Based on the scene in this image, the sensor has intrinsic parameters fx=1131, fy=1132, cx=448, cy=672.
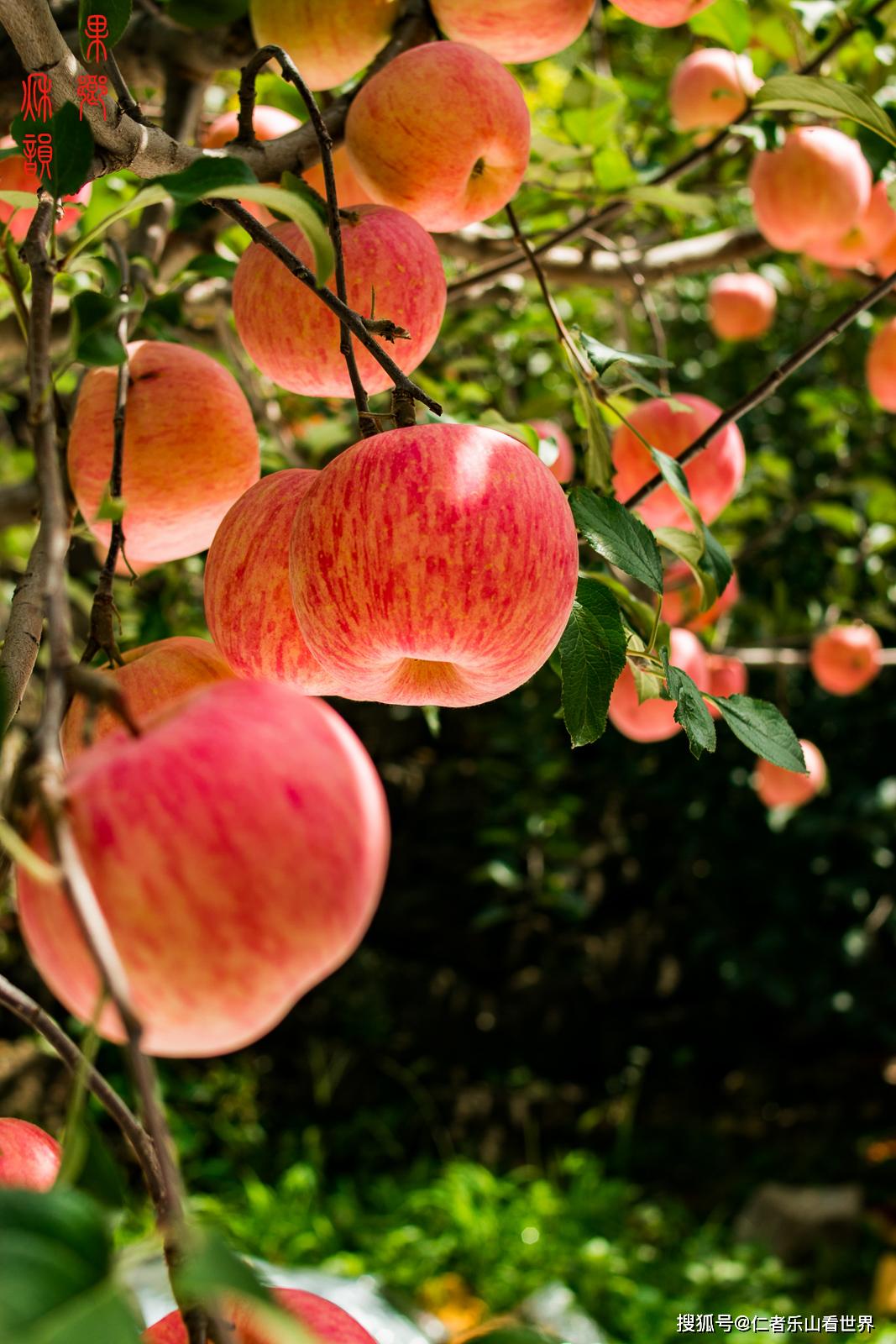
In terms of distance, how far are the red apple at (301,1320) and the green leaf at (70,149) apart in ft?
1.52

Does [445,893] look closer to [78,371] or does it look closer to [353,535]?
[78,371]

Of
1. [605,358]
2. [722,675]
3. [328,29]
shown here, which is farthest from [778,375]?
[722,675]

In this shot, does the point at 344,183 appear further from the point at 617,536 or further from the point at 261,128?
the point at 617,536

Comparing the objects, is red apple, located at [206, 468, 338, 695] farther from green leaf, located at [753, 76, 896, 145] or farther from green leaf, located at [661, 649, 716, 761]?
green leaf, located at [753, 76, 896, 145]

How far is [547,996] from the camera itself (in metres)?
3.27

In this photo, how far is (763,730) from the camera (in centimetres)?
66

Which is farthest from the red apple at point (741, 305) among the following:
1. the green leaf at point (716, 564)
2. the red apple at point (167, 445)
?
the red apple at point (167, 445)

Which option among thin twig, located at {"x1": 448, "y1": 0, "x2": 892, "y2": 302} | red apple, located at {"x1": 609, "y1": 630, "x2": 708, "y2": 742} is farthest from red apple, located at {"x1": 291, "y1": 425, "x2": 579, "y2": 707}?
red apple, located at {"x1": 609, "y1": 630, "x2": 708, "y2": 742}

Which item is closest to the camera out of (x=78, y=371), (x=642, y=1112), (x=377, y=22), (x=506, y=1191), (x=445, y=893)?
(x=377, y=22)

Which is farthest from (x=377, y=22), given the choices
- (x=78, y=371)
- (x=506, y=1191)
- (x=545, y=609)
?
(x=506, y=1191)

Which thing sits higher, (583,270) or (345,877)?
(345,877)

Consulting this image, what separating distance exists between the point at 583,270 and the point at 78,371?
25.7 inches

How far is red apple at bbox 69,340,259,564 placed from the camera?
26.3 inches

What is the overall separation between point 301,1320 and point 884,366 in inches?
53.1
